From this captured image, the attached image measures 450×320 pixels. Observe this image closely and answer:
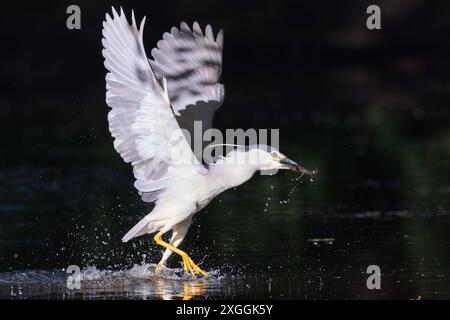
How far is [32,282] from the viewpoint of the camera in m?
10.2

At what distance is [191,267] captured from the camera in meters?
10.6

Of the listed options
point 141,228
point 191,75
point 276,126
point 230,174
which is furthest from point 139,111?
point 276,126

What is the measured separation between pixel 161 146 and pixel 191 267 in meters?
1.15

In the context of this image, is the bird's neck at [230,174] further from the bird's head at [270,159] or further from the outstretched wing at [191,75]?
the outstretched wing at [191,75]

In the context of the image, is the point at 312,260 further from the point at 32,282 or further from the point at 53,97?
the point at 53,97

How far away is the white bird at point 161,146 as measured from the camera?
396 inches

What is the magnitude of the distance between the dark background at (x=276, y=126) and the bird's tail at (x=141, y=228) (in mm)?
600

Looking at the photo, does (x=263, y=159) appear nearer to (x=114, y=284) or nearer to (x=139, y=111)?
(x=139, y=111)

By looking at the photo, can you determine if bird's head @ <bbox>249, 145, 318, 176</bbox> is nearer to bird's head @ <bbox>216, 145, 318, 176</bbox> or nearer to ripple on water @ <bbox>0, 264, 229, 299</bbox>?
bird's head @ <bbox>216, 145, 318, 176</bbox>

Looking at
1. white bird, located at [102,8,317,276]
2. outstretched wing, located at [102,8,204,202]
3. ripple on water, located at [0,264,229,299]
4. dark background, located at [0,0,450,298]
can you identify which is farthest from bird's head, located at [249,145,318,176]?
ripple on water, located at [0,264,229,299]

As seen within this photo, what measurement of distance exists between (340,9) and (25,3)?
29.2 feet

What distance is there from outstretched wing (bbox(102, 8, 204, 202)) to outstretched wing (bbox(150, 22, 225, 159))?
3.14 feet

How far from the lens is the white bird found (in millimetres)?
10047

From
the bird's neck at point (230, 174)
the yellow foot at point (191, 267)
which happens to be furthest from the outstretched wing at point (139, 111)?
the yellow foot at point (191, 267)
